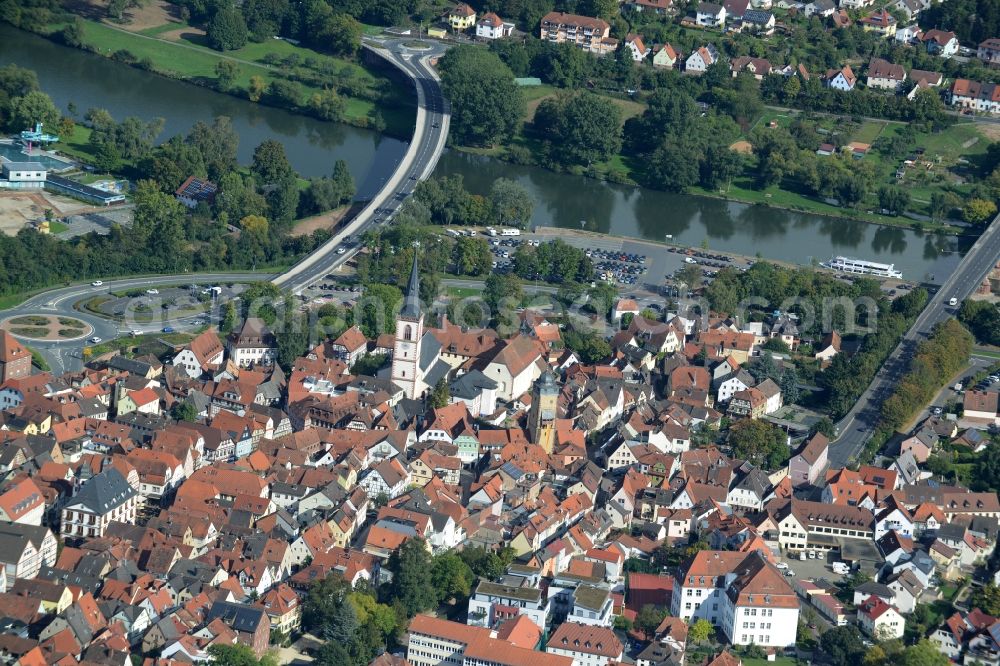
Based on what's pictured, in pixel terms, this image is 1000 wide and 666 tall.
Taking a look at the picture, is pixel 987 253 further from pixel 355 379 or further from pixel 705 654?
pixel 705 654

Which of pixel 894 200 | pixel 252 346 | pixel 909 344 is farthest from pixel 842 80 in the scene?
pixel 252 346

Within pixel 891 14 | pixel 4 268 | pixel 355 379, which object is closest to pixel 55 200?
pixel 4 268

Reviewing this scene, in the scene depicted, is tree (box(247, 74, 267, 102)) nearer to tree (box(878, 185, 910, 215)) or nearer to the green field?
the green field

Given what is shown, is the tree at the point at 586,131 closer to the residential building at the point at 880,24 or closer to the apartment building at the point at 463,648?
the residential building at the point at 880,24

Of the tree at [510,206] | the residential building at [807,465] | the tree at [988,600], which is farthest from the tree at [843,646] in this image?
the tree at [510,206]

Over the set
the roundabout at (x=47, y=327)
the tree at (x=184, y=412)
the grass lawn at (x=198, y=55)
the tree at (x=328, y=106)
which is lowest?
the roundabout at (x=47, y=327)

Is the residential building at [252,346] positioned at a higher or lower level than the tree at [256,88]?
lower

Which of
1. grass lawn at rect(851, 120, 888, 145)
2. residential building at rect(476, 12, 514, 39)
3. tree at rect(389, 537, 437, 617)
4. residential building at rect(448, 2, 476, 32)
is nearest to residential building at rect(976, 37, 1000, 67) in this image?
grass lawn at rect(851, 120, 888, 145)
